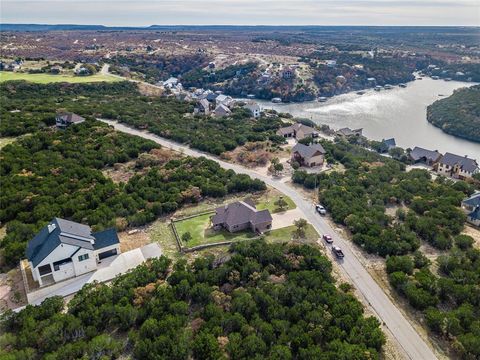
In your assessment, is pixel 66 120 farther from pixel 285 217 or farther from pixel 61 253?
pixel 285 217

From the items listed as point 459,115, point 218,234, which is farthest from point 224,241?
point 459,115

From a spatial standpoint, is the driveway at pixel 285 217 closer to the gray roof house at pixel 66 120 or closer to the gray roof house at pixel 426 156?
the gray roof house at pixel 426 156

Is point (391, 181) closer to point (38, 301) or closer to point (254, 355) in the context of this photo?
point (254, 355)

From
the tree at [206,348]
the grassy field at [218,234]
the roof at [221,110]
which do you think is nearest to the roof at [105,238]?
the grassy field at [218,234]

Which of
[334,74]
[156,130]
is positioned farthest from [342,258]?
[334,74]

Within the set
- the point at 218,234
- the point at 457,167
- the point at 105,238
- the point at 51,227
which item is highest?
the point at 51,227

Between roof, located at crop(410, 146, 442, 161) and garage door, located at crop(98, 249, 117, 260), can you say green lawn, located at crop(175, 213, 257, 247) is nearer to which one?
garage door, located at crop(98, 249, 117, 260)

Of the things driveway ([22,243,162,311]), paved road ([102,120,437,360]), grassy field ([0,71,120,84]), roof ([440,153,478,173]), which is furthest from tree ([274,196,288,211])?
grassy field ([0,71,120,84])

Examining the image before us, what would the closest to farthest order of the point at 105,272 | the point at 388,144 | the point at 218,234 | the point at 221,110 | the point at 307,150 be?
the point at 105,272
the point at 218,234
the point at 307,150
the point at 388,144
the point at 221,110
